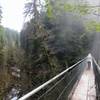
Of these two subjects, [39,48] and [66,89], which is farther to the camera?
[39,48]

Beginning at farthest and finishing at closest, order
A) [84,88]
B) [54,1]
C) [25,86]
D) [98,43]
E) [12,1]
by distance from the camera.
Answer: [98,43] < [12,1] < [25,86] < [54,1] < [84,88]

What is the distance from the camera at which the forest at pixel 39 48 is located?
10984 millimetres

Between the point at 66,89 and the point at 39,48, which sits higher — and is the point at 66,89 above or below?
below

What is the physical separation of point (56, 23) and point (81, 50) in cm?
Result: 199

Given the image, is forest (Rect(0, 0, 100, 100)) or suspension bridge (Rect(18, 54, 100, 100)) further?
forest (Rect(0, 0, 100, 100))

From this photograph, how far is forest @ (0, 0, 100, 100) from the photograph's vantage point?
36.0 feet

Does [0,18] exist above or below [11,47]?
above

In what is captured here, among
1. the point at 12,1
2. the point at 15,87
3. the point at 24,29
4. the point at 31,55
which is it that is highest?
the point at 12,1

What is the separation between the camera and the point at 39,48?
12219 mm

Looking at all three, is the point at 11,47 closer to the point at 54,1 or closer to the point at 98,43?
the point at 54,1

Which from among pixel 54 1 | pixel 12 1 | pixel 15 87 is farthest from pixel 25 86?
pixel 12 1

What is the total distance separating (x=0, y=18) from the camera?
11.6 meters

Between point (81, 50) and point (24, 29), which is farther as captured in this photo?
point (81, 50)

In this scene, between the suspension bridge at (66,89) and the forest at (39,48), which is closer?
the suspension bridge at (66,89)
